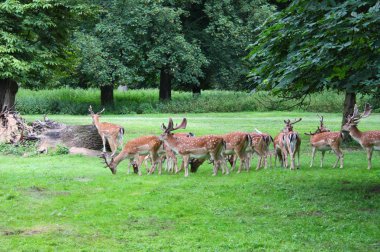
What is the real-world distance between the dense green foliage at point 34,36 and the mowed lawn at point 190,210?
8.02m

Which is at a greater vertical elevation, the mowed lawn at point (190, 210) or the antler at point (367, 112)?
the antler at point (367, 112)

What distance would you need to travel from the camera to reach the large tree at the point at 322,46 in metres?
9.46

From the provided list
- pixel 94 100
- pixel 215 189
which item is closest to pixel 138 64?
pixel 94 100

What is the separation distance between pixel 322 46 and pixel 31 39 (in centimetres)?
1772

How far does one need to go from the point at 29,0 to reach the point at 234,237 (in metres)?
18.0

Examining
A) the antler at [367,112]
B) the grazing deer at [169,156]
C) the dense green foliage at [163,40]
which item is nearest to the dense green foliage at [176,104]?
the dense green foliage at [163,40]

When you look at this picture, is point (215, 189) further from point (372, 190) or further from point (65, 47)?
point (65, 47)

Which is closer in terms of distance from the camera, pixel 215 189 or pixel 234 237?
pixel 234 237

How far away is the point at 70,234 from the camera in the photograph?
9.59m

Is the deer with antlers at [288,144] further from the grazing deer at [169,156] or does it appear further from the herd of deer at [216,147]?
the grazing deer at [169,156]

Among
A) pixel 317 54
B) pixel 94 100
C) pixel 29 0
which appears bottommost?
pixel 94 100

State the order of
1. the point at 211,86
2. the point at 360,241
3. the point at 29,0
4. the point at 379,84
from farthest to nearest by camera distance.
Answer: the point at 211,86
the point at 29,0
the point at 379,84
the point at 360,241

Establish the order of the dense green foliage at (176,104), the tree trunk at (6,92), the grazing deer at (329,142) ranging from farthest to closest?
the dense green foliage at (176,104) < the tree trunk at (6,92) < the grazing deer at (329,142)

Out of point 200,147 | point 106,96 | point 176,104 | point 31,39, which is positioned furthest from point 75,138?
point 106,96
